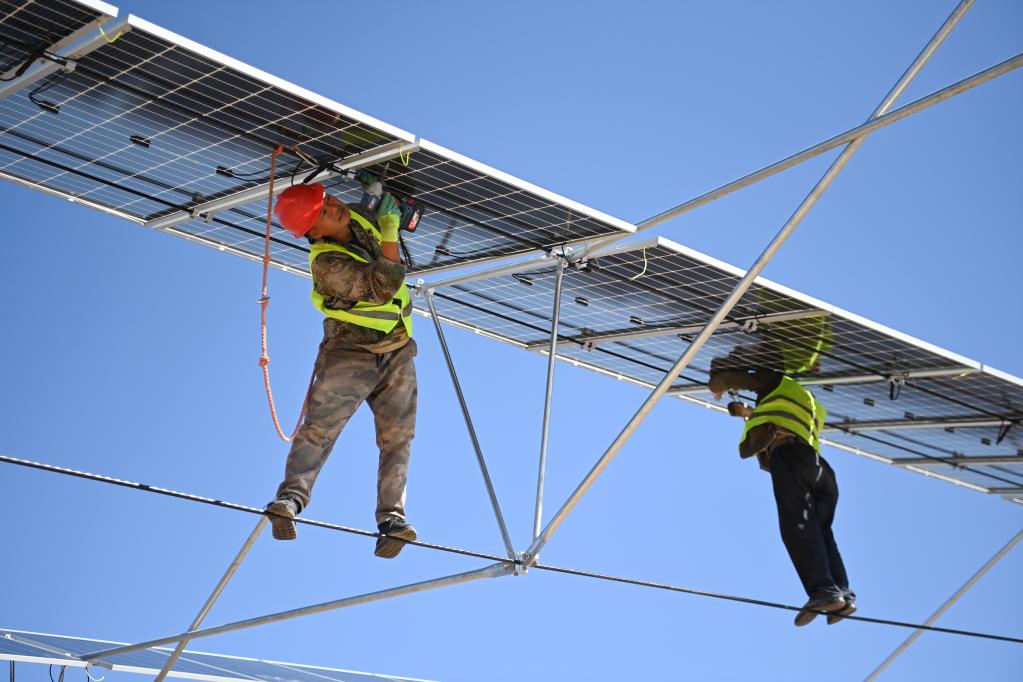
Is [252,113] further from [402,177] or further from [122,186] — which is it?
[122,186]

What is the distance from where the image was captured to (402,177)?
9.27 meters

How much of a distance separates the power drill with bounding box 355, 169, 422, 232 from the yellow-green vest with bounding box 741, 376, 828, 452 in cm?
327

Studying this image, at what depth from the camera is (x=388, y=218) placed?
29.6ft

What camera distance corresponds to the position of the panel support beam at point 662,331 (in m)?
10.9

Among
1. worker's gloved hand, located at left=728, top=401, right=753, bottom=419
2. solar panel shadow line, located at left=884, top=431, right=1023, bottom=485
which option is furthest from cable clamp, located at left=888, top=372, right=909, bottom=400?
solar panel shadow line, located at left=884, top=431, right=1023, bottom=485

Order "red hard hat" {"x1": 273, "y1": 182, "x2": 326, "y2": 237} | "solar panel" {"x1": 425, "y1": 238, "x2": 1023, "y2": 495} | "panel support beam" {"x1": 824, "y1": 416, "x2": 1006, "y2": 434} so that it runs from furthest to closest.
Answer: "panel support beam" {"x1": 824, "y1": 416, "x2": 1006, "y2": 434}, "solar panel" {"x1": 425, "y1": 238, "x2": 1023, "y2": 495}, "red hard hat" {"x1": 273, "y1": 182, "x2": 326, "y2": 237}

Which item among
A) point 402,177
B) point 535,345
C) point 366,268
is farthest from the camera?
point 535,345

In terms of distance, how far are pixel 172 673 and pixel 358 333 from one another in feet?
13.8

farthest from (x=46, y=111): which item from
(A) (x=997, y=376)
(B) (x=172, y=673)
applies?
(A) (x=997, y=376)

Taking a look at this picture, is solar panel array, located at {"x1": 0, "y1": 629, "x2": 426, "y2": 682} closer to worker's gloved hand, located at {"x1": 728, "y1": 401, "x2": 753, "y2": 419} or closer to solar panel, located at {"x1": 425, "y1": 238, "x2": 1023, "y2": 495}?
solar panel, located at {"x1": 425, "y1": 238, "x2": 1023, "y2": 495}

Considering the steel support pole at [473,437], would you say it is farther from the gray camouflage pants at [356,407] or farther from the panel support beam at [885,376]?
the panel support beam at [885,376]

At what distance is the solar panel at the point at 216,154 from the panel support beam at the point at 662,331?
1.89 metres

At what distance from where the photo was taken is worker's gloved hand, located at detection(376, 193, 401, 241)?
8.96 metres

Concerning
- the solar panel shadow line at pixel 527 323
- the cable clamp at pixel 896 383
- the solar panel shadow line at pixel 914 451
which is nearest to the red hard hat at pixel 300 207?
the solar panel shadow line at pixel 527 323
